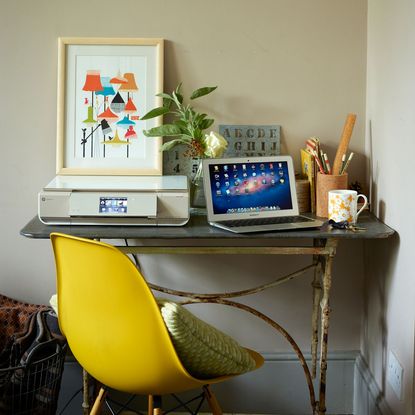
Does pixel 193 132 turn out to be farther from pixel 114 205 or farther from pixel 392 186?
pixel 392 186

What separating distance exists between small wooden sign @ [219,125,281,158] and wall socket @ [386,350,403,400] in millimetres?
838

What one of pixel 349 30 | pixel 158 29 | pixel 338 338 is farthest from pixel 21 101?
pixel 338 338

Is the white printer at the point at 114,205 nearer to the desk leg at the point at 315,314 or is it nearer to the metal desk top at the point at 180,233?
the metal desk top at the point at 180,233

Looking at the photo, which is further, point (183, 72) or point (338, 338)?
point (338, 338)

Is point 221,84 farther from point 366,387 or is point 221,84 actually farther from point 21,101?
point 366,387

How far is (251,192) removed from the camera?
7.91 feet

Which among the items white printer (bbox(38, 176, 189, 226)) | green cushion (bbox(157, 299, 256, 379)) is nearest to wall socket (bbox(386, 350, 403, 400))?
green cushion (bbox(157, 299, 256, 379))

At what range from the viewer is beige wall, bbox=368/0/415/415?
2154 millimetres

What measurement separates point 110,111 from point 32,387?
997mm

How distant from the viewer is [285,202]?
244 centimetres

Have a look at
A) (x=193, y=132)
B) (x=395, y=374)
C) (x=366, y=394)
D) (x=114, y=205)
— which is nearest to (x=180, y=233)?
(x=114, y=205)

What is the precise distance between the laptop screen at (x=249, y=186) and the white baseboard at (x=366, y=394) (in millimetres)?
716

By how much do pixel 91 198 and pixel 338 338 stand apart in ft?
3.81

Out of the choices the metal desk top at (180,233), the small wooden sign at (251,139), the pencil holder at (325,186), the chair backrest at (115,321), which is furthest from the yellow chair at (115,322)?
the small wooden sign at (251,139)
